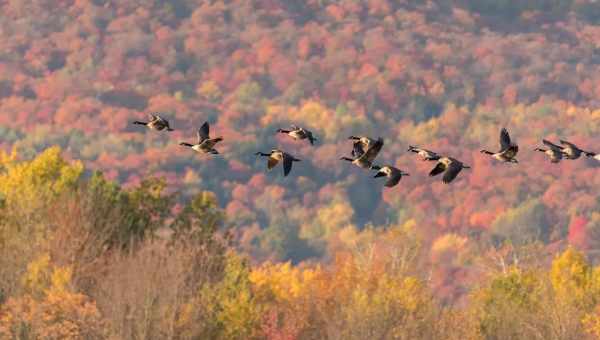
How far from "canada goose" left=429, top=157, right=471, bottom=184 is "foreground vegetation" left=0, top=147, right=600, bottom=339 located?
47830mm

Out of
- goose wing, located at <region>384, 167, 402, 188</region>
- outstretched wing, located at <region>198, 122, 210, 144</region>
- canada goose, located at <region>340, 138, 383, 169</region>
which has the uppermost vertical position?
canada goose, located at <region>340, 138, 383, 169</region>

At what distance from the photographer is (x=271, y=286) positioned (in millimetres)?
128375

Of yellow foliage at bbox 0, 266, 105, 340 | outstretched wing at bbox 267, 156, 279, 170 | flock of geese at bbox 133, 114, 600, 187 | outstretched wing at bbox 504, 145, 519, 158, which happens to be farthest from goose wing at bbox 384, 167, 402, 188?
yellow foliage at bbox 0, 266, 105, 340

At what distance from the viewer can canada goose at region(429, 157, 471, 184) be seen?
792 inches

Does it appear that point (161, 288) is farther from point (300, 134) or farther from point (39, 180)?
point (300, 134)

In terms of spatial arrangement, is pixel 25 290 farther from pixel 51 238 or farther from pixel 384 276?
pixel 384 276

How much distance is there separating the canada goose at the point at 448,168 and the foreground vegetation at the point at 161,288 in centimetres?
4783

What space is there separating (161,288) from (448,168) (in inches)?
2038

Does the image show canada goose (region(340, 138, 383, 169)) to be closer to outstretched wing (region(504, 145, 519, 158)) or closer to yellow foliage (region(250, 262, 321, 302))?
outstretched wing (region(504, 145, 519, 158))

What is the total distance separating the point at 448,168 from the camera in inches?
802

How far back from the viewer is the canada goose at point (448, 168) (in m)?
20.1

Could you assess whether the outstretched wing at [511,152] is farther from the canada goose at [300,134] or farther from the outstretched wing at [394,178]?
the canada goose at [300,134]

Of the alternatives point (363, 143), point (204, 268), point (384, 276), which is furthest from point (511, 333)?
point (363, 143)

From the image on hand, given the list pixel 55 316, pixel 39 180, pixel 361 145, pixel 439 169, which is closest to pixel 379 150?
pixel 361 145
